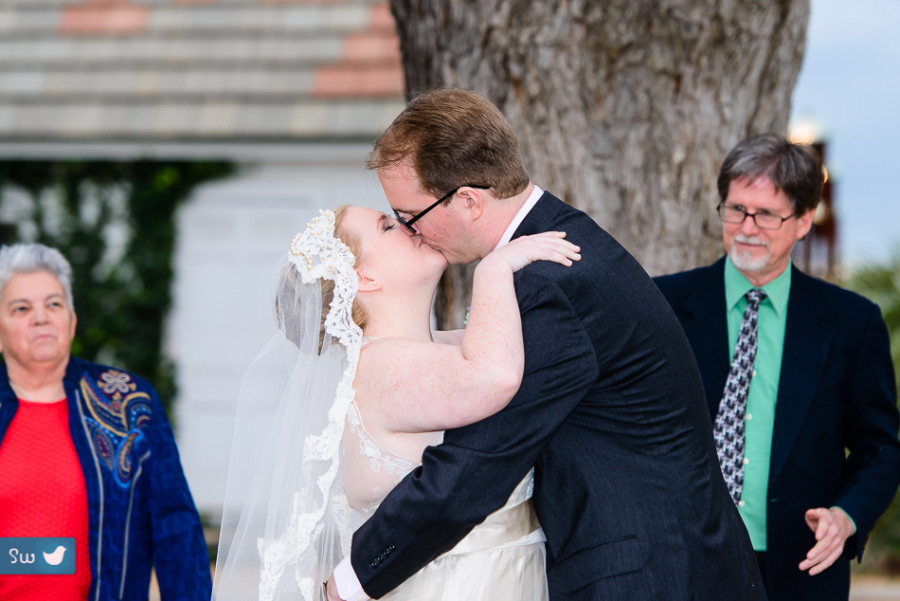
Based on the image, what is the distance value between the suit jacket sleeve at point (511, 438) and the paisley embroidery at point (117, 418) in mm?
1561

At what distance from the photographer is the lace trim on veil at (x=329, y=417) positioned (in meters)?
2.49

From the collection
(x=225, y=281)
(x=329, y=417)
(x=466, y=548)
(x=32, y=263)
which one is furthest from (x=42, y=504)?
(x=225, y=281)

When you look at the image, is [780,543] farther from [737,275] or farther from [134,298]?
[134,298]

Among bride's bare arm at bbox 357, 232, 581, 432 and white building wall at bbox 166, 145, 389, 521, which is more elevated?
bride's bare arm at bbox 357, 232, 581, 432

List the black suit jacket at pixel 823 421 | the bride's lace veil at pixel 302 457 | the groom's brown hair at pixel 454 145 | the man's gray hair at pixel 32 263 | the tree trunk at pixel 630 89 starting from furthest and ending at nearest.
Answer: the tree trunk at pixel 630 89
the man's gray hair at pixel 32 263
the black suit jacket at pixel 823 421
the bride's lace veil at pixel 302 457
the groom's brown hair at pixel 454 145

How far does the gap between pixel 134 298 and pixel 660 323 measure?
269 inches

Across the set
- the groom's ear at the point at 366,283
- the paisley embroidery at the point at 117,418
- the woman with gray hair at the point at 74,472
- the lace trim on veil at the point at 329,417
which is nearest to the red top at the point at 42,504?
the woman with gray hair at the point at 74,472

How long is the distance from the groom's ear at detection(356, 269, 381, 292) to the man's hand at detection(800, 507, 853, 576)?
1496 mm

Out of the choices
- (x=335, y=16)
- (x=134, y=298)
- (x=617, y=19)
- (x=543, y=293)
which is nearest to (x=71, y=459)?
(x=543, y=293)

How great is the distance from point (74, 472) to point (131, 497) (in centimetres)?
21

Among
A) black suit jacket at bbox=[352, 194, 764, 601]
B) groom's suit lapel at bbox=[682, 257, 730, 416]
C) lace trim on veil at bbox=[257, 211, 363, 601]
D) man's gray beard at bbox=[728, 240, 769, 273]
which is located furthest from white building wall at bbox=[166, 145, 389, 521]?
black suit jacket at bbox=[352, 194, 764, 601]

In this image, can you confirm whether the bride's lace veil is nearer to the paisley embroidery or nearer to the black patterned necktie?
the paisley embroidery

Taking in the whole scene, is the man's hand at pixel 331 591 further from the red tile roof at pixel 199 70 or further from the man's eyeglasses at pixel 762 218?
the red tile roof at pixel 199 70

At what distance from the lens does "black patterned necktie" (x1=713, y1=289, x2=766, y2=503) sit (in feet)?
10.3
